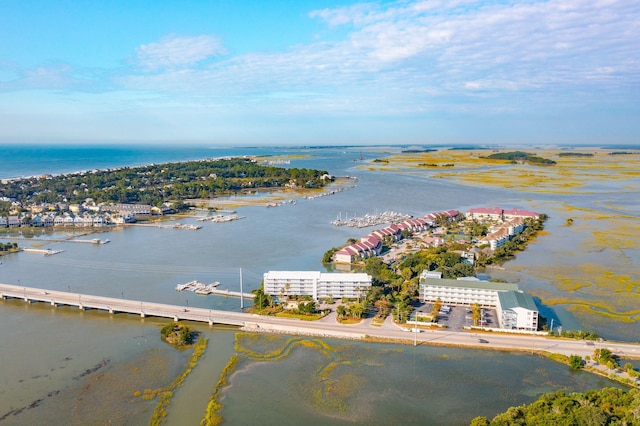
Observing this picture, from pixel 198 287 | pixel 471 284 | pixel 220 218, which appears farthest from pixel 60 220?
pixel 471 284

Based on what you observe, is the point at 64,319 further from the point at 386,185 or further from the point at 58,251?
the point at 386,185

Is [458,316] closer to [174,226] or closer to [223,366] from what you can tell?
[223,366]

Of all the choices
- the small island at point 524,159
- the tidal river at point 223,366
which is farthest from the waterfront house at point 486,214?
the small island at point 524,159

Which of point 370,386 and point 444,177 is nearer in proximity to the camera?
point 370,386

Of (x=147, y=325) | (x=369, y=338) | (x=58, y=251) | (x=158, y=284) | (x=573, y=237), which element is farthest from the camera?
(x=573, y=237)

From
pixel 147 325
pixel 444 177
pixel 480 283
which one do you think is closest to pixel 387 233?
pixel 480 283

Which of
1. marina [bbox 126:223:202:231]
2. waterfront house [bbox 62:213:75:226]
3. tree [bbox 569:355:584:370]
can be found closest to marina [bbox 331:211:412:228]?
marina [bbox 126:223:202:231]

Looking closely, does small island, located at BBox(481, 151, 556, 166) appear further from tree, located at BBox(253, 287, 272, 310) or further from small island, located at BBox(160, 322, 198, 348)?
small island, located at BBox(160, 322, 198, 348)

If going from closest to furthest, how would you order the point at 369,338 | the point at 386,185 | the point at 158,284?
the point at 369,338 → the point at 158,284 → the point at 386,185
